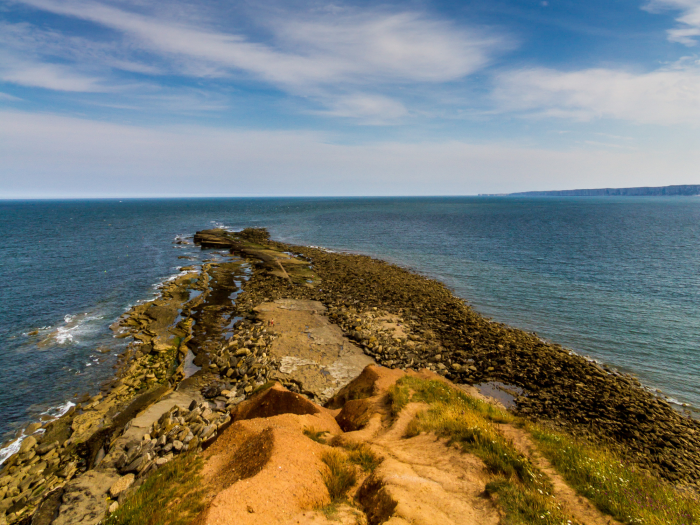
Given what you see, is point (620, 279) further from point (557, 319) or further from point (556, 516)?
point (556, 516)

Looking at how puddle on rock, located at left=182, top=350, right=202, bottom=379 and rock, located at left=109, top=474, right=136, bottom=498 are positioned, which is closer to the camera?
rock, located at left=109, top=474, right=136, bottom=498

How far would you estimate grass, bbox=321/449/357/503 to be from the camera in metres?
9.88

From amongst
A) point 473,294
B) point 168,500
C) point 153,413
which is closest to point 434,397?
point 168,500

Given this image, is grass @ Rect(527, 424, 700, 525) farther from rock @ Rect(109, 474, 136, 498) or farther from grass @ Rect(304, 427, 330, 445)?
rock @ Rect(109, 474, 136, 498)

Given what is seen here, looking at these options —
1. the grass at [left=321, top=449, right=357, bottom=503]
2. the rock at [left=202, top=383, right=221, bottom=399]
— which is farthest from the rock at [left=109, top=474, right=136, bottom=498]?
the grass at [left=321, top=449, right=357, bottom=503]

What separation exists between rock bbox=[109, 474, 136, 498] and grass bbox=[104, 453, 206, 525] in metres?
2.90

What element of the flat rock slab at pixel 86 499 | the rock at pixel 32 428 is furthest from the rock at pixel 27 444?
the flat rock slab at pixel 86 499

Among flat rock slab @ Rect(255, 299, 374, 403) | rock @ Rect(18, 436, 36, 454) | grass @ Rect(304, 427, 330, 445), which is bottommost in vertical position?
rock @ Rect(18, 436, 36, 454)

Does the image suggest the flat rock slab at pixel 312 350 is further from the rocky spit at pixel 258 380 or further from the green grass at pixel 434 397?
the green grass at pixel 434 397

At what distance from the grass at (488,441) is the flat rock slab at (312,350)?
6434 millimetres

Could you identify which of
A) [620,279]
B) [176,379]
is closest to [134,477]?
[176,379]

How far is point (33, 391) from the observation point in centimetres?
2152

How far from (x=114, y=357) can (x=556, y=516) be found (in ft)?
95.8

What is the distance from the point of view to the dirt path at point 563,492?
8.78 m
